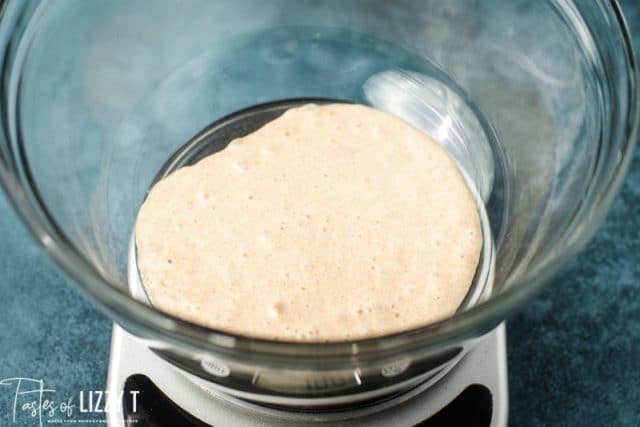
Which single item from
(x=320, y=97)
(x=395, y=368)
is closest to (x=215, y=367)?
(x=395, y=368)

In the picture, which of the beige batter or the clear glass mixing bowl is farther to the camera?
the beige batter

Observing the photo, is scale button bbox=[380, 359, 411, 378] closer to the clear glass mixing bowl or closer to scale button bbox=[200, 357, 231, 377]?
the clear glass mixing bowl

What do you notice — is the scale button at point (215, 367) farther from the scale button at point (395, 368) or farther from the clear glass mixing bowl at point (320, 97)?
the scale button at point (395, 368)

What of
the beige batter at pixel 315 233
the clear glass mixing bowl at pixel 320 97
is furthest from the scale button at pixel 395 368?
the beige batter at pixel 315 233

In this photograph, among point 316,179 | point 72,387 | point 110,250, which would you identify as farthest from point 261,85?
point 72,387

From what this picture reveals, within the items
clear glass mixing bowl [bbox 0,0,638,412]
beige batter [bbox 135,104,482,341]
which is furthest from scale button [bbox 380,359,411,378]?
beige batter [bbox 135,104,482,341]

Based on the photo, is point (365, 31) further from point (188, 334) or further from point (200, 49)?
point (188, 334)
